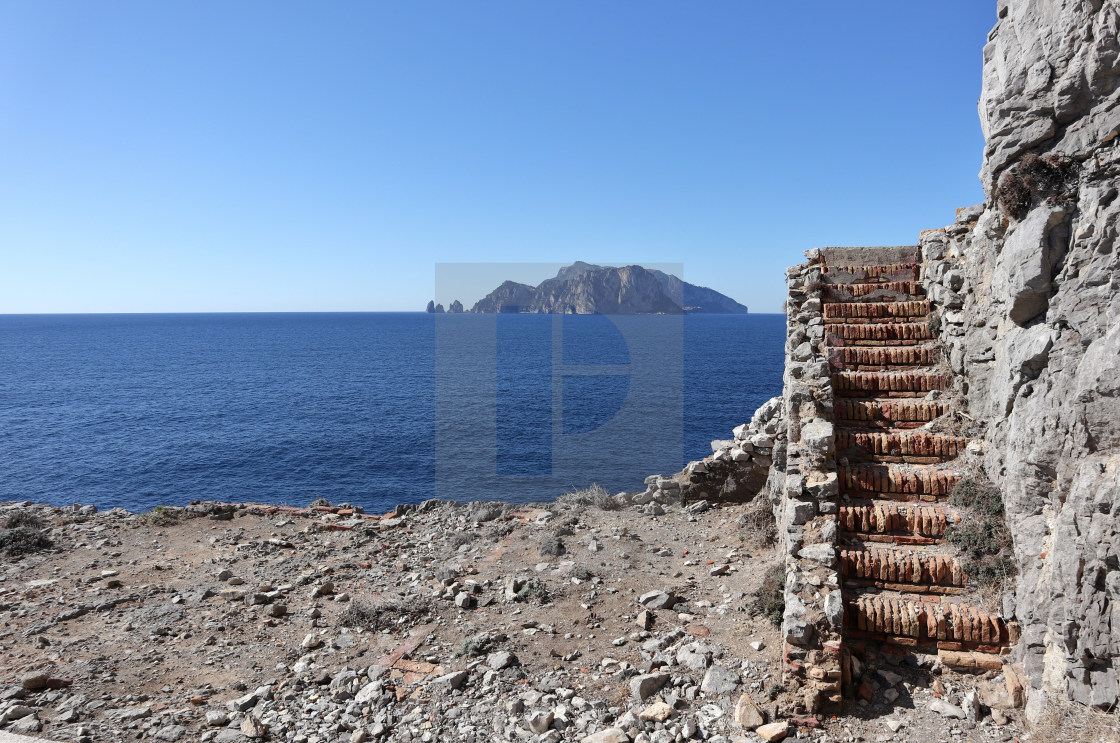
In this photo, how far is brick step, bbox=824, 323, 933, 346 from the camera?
11055 millimetres

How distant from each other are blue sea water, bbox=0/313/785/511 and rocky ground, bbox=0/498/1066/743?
50.8 ft

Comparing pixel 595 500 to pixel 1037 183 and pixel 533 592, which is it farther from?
pixel 1037 183

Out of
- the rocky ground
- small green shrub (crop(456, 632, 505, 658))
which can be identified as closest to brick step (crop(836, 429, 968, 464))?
the rocky ground

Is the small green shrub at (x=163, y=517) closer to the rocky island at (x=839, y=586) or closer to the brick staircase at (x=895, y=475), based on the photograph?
the rocky island at (x=839, y=586)

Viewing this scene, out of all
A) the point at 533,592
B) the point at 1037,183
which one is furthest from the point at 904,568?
the point at 533,592

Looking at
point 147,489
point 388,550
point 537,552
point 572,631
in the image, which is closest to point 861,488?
point 572,631

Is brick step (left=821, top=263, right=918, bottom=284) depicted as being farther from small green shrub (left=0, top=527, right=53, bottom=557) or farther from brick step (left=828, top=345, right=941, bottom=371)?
small green shrub (left=0, top=527, right=53, bottom=557)

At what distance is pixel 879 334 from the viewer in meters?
11.3

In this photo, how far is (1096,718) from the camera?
18.6 ft

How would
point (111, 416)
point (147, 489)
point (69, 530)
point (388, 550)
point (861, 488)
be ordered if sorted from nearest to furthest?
point (861, 488)
point (388, 550)
point (69, 530)
point (147, 489)
point (111, 416)

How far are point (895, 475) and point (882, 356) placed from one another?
271 cm

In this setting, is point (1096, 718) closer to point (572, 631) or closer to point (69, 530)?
point (572, 631)

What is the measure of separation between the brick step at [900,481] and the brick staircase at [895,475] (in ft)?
0.05

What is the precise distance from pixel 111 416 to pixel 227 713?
5452cm
